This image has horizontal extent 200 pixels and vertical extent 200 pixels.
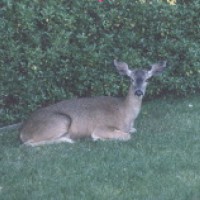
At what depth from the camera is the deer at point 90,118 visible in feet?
30.2

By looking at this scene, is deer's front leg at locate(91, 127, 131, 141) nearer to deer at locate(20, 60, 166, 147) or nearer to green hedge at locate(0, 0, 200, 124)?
deer at locate(20, 60, 166, 147)

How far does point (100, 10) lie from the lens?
10.8 metres

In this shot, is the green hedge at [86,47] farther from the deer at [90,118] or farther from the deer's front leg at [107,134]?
the deer's front leg at [107,134]

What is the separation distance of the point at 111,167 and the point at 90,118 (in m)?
1.93

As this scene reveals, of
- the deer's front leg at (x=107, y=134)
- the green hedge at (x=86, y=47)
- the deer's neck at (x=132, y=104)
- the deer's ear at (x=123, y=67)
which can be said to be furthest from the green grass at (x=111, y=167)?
the green hedge at (x=86, y=47)

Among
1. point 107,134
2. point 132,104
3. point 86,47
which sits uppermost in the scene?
point 86,47

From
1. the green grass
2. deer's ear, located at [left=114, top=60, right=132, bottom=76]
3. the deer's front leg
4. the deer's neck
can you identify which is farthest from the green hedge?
the deer's front leg

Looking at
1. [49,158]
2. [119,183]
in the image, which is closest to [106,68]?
[49,158]

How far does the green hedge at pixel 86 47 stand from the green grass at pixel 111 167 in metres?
1.17

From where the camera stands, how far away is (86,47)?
10641mm

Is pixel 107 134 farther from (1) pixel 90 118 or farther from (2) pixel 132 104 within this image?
(2) pixel 132 104

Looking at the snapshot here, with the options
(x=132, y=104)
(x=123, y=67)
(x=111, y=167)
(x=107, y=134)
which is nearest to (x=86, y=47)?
(x=123, y=67)

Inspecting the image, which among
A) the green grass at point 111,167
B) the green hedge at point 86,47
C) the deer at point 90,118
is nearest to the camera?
the green grass at point 111,167

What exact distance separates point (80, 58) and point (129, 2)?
1377 mm
